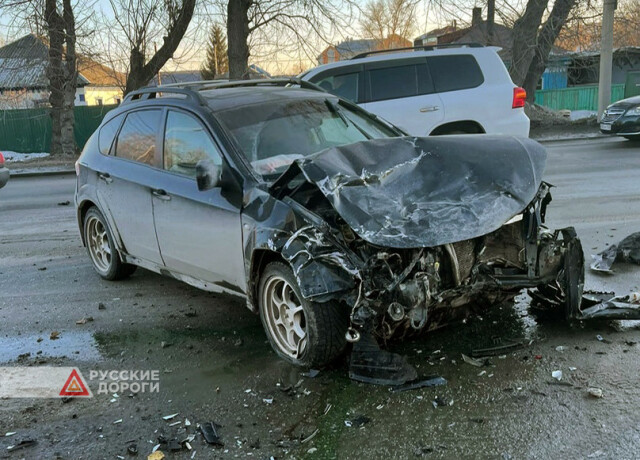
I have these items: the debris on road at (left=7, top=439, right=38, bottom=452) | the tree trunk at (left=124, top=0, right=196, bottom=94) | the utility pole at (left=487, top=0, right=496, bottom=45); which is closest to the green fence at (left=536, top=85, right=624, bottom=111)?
the utility pole at (left=487, top=0, right=496, bottom=45)

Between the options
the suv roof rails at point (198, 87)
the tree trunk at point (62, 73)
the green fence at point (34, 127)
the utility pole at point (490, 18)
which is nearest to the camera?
the suv roof rails at point (198, 87)

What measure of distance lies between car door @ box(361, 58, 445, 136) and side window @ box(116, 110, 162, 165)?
564 centimetres

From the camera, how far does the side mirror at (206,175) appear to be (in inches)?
167

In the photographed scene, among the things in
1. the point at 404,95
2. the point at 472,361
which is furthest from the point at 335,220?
the point at 404,95

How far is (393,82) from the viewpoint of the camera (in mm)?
10789

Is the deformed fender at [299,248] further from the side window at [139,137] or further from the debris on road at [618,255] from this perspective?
the debris on road at [618,255]

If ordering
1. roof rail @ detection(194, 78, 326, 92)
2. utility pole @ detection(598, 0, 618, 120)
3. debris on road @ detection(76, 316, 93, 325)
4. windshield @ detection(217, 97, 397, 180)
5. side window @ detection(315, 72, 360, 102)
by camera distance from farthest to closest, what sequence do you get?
1. utility pole @ detection(598, 0, 618, 120)
2. side window @ detection(315, 72, 360, 102)
3. roof rail @ detection(194, 78, 326, 92)
4. debris on road @ detection(76, 316, 93, 325)
5. windshield @ detection(217, 97, 397, 180)

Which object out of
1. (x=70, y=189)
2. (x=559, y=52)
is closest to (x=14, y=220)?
(x=70, y=189)

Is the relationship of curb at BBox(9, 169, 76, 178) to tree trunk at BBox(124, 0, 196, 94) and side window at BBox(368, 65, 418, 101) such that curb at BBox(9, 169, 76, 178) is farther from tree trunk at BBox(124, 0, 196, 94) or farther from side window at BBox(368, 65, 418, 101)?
side window at BBox(368, 65, 418, 101)

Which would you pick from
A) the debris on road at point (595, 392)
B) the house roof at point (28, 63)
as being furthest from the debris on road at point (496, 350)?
the house roof at point (28, 63)

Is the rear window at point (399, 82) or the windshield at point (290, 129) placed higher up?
the rear window at point (399, 82)

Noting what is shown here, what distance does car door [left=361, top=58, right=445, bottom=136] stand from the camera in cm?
1048

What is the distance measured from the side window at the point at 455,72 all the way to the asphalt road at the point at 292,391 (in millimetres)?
5659

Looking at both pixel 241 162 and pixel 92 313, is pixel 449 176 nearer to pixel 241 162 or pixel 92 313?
pixel 241 162
